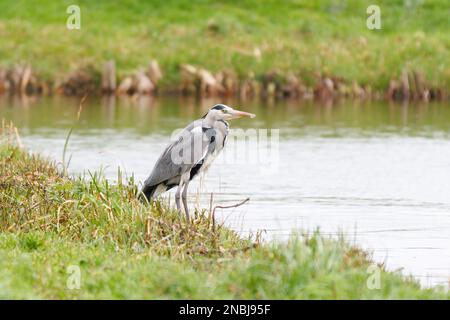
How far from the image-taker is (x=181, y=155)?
40.0ft

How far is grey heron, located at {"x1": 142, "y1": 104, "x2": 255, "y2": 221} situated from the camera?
12.2 m

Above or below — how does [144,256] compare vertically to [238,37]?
below

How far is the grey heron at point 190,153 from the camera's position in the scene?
12156mm

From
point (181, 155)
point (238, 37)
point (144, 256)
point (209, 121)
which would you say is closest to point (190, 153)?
point (181, 155)

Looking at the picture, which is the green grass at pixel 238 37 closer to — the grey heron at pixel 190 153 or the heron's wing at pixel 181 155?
the grey heron at pixel 190 153

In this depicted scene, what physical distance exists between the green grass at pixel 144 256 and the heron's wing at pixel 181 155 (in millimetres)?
408

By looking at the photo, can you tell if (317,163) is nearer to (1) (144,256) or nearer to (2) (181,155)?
(2) (181,155)

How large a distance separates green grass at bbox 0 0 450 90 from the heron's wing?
848 inches

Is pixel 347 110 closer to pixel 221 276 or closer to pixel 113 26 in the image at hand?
pixel 113 26

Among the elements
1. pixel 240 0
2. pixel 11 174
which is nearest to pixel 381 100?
pixel 240 0

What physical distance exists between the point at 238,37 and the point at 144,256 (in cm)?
2770

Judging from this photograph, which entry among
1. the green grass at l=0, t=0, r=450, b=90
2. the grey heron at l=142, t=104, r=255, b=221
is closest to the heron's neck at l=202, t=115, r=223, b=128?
the grey heron at l=142, t=104, r=255, b=221
